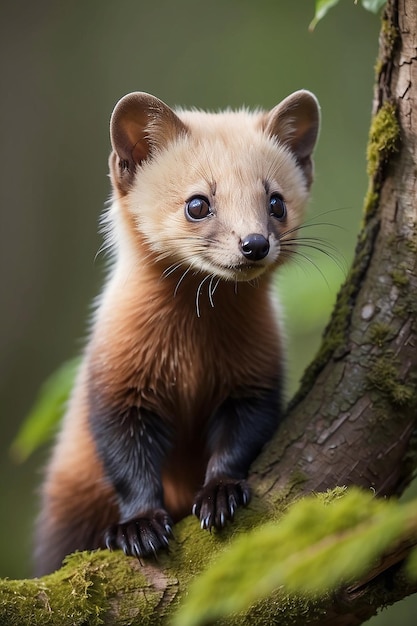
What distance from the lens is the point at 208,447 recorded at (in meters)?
3.38

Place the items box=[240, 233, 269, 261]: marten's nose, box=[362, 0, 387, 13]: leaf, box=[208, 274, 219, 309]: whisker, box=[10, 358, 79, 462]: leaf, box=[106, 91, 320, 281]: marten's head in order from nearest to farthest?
box=[362, 0, 387, 13]: leaf < box=[240, 233, 269, 261]: marten's nose < box=[106, 91, 320, 281]: marten's head < box=[208, 274, 219, 309]: whisker < box=[10, 358, 79, 462]: leaf

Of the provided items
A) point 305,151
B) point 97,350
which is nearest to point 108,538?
point 97,350

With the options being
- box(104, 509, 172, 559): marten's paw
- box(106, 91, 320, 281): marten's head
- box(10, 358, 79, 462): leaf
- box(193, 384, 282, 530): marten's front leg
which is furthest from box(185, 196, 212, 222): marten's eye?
box(10, 358, 79, 462): leaf

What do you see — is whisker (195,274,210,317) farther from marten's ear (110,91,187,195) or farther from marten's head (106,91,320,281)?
marten's ear (110,91,187,195)

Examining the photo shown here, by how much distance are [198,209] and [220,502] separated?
3.42ft

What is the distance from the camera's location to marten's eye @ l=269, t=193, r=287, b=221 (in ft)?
10.3

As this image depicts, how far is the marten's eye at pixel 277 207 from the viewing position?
10.3 feet

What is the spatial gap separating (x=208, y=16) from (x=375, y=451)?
6233mm

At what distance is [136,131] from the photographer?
324 cm

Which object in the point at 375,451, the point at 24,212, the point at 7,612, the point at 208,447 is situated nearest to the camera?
the point at 7,612

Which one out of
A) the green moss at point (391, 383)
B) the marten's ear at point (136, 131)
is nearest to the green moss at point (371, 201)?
the green moss at point (391, 383)

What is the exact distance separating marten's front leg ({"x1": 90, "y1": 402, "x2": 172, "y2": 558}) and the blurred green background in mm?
4313

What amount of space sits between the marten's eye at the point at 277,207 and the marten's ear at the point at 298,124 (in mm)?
360

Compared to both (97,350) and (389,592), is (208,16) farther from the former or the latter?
(389,592)
